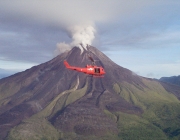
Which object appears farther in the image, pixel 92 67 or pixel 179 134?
pixel 179 134

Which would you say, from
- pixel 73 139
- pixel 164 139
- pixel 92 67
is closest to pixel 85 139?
pixel 73 139

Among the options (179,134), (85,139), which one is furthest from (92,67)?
(179,134)

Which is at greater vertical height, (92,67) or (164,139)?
(92,67)

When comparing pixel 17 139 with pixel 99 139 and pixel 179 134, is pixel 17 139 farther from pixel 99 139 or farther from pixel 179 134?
pixel 179 134

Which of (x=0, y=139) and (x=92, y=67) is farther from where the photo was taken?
(x=0, y=139)

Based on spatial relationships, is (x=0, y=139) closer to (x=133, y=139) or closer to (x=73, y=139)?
(x=73, y=139)

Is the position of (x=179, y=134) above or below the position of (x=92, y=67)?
below

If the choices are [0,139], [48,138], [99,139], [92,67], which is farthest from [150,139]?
[92,67]

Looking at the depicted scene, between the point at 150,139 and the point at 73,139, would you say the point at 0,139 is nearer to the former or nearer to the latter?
the point at 73,139
